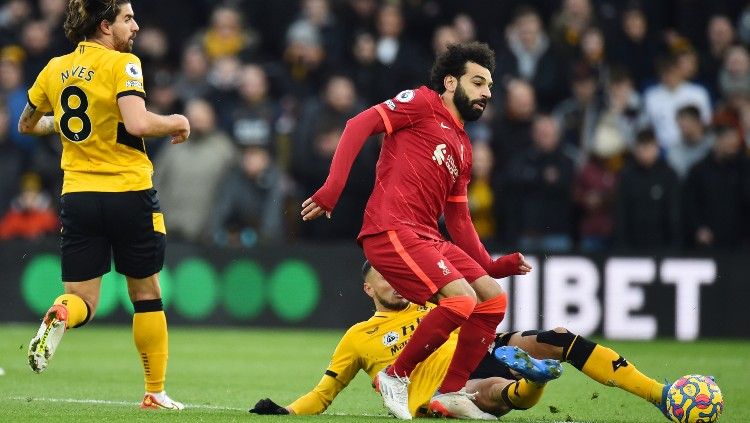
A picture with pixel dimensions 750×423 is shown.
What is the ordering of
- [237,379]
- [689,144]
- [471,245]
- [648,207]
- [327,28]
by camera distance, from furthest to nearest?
[327,28]
[689,144]
[648,207]
[237,379]
[471,245]

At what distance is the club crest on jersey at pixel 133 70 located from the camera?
7.58 metres

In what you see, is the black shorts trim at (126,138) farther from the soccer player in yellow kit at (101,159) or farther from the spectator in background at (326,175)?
the spectator in background at (326,175)

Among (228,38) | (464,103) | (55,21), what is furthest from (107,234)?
(55,21)

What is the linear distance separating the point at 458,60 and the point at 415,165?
0.69 meters

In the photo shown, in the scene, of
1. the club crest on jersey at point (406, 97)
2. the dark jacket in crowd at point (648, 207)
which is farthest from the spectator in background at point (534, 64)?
the club crest on jersey at point (406, 97)

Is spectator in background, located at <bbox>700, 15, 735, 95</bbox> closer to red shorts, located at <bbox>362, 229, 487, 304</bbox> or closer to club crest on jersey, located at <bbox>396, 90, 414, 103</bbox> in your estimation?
club crest on jersey, located at <bbox>396, 90, 414, 103</bbox>

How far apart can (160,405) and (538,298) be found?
23.6ft

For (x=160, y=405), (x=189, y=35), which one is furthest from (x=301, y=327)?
(x=160, y=405)

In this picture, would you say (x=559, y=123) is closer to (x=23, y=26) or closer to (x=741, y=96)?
(x=741, y=96)

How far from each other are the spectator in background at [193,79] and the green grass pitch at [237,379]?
2.96 m

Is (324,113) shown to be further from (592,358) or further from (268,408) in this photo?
(592,358)

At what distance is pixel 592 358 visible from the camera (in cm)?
757

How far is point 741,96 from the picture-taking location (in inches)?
607

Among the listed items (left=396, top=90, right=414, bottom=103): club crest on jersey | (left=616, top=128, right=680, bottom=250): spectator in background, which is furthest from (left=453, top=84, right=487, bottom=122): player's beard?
(left=616, top=128, right=680, bottom=250): spectator in background
